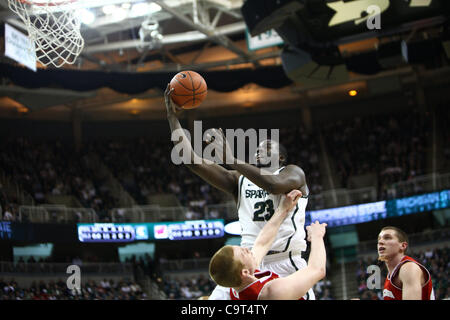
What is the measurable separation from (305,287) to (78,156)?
2254 centimetres

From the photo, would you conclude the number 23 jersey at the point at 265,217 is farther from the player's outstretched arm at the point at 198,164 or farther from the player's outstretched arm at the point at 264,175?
the player's outstretched arm at the point at 264,175

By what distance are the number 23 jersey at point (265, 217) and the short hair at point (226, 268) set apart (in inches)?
39.0

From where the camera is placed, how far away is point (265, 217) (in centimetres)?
418

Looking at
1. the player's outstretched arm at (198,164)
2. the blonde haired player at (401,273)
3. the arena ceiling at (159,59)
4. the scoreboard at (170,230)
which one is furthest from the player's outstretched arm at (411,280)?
the scoreboard at (170,230)

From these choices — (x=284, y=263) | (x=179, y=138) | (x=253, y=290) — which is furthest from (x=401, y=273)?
(x=179, y=138)

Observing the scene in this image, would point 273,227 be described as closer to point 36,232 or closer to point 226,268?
point 226,268

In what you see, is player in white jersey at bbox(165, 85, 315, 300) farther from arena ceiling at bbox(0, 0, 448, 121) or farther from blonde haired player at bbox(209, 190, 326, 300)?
arena ceiling at bbox(0, 0, 448, 121)

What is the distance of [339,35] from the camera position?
12656 mm

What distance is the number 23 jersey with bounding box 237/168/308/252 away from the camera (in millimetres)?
4148

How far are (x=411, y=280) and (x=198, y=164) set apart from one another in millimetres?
1688

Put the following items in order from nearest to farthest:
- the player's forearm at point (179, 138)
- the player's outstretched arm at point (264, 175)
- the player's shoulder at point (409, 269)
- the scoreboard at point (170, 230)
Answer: the player's outstretched arm at point (264, 175) → the player's forearm at point (179, 138) → the player's shoulder at point (409, 269) → the scoreboard at point (170, 230)

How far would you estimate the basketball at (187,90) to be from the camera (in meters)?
4.06

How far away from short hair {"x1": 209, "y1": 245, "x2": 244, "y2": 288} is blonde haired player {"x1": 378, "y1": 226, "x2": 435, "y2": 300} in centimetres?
139

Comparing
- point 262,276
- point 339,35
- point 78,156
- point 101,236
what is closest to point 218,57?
point 78,156
